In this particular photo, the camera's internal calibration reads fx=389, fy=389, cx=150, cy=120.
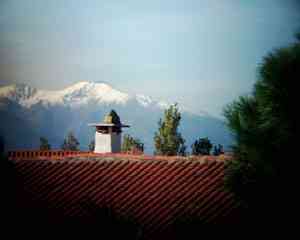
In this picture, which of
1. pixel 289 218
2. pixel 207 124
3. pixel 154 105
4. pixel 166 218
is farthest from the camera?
pixel 154 105

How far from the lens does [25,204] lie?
5.53 meters

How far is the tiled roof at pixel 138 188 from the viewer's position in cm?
543

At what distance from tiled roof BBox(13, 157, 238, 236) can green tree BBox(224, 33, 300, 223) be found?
1.28m

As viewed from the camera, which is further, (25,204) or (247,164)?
(25,204)

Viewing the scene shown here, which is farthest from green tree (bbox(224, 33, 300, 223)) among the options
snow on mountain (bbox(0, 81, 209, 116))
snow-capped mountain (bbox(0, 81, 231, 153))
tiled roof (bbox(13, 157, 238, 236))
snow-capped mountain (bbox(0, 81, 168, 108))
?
snow-capped mountain (bbox(0, 81, 168, 108))

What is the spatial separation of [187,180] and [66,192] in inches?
68.8

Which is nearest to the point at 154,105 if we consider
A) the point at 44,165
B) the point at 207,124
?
the point at 207,124

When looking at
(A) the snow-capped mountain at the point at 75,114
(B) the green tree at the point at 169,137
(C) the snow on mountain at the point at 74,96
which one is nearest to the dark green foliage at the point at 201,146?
(B) the green tree at the point at 169,137

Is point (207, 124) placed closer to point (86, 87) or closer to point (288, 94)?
point (86, 87)

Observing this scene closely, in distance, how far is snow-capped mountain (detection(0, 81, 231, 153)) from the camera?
4769cm

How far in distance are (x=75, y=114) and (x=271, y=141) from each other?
2548 inches

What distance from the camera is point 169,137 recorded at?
19156 mm

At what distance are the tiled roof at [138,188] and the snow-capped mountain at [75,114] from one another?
3344 centimetres

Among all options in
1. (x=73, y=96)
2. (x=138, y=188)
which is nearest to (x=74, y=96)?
(x=73, y=96)
